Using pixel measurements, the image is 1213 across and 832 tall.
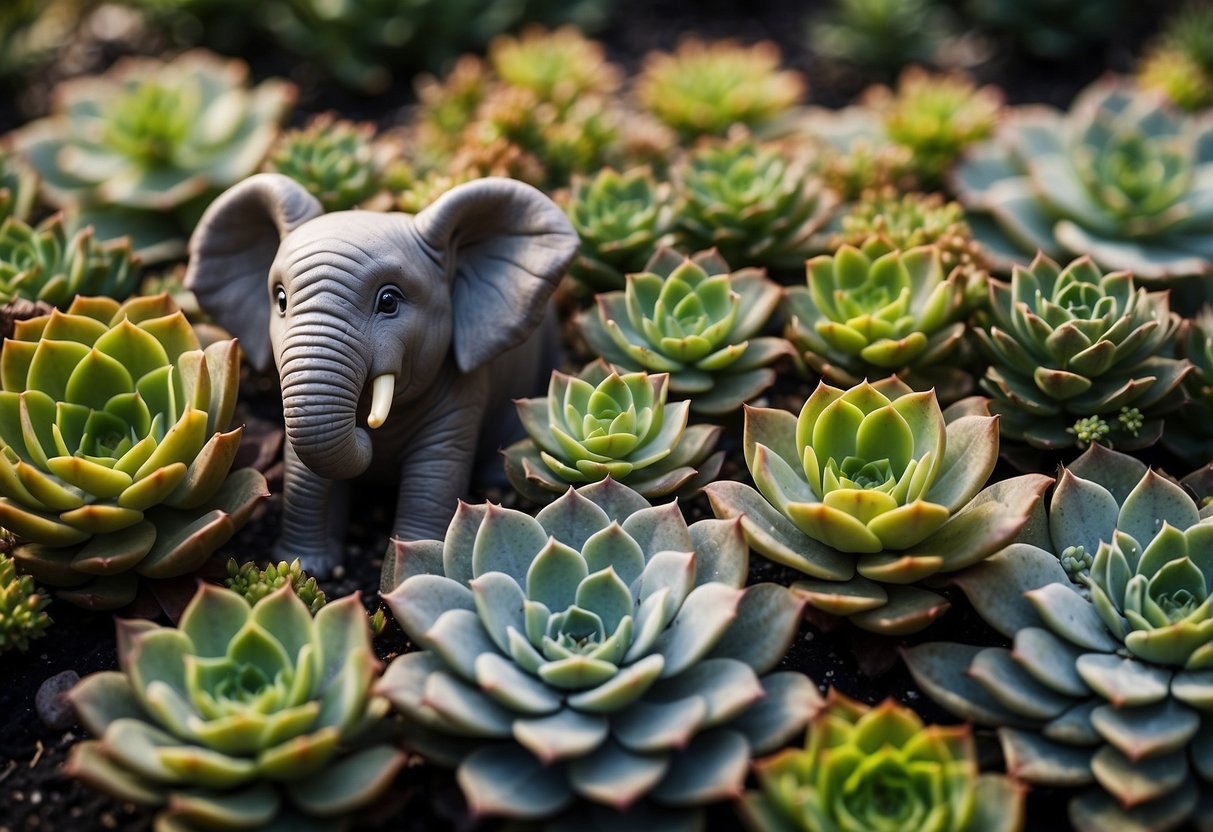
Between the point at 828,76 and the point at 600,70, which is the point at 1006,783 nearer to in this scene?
the point at 600,70

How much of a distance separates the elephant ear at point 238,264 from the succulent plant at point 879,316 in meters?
1.24

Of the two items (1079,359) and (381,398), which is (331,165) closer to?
(381,398)

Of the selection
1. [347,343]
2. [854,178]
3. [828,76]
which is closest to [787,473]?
[347,343]

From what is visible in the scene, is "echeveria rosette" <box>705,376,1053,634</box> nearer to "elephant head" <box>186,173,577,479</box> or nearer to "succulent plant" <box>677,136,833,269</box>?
"elephant head" <box>186,173,577,479</box>

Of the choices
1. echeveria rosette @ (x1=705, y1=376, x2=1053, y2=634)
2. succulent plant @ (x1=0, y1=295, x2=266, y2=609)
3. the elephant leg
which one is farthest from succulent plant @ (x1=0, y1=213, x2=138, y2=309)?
echeveria rosette @ (x1=705, y1=376, x2=1053, y2=634)

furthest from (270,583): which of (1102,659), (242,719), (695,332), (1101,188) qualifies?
(1101,188)

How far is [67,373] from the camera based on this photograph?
281 centimetres

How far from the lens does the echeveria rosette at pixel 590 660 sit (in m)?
2.20

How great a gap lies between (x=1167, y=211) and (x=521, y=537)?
90.0 inches

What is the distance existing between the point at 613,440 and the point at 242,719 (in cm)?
99

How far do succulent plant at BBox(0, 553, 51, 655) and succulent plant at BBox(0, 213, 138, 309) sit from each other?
0.80 metres

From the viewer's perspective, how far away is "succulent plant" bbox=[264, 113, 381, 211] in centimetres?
341

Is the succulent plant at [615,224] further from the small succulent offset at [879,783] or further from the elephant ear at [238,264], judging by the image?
the small succulent offset at [879,783]

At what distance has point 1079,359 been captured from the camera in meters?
2.85
